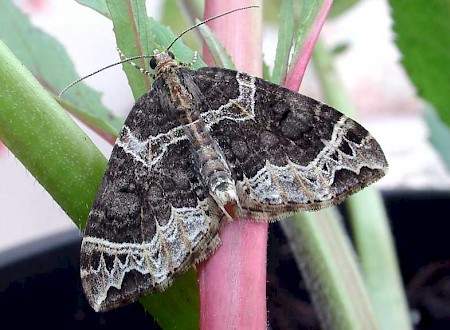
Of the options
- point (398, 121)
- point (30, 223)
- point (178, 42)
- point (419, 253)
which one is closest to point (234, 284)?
point (178, 42)

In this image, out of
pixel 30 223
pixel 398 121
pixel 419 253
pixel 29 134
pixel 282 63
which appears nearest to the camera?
pixel 29 134

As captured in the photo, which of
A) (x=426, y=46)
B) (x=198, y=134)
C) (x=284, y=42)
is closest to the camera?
(x=284, y=42)

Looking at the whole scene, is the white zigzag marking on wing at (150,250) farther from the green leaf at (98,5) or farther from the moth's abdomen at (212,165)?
the green leaf at (98,5)

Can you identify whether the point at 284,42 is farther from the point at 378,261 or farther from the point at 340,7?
the point at 340,7

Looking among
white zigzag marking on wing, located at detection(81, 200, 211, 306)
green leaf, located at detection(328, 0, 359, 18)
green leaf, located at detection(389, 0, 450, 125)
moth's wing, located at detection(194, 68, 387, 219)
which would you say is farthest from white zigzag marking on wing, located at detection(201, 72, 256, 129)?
green leaf, located at detection(328, 0, 359, 18)

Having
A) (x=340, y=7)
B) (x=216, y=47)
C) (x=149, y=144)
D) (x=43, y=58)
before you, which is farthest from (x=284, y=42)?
(x=340, y=7)

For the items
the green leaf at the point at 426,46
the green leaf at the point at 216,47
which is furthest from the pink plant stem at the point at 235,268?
the green leaf at the point at 426,46

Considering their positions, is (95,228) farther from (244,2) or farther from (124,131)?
(244,2)

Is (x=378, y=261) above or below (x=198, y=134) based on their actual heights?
below
